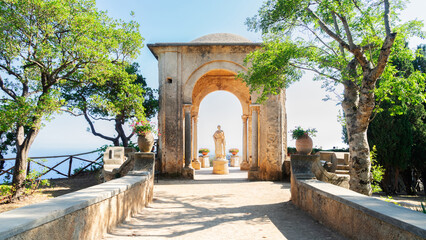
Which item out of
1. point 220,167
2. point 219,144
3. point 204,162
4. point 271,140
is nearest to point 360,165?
point 271,140

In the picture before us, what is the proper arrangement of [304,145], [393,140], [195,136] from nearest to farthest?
[304,145] < [393,140] < [195,136]

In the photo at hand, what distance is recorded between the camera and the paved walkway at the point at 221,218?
14.6 feet

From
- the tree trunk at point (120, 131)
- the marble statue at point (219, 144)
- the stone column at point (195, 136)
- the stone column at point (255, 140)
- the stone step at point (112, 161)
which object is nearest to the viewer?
the stone step at point (112, 161)

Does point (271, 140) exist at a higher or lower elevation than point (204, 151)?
higher

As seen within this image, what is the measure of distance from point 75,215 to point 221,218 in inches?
124

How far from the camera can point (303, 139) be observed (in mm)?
7207

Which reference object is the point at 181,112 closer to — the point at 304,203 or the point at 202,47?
the point at 202,47

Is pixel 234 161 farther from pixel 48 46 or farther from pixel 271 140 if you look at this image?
pixel 48 46

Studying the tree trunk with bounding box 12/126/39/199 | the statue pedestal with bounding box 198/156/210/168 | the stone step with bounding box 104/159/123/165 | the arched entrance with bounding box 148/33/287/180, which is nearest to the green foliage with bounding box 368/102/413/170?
the arched entrance with bounding box 148/33/287/180

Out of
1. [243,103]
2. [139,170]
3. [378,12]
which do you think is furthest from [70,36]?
[243,103]

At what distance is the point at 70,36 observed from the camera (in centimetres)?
943

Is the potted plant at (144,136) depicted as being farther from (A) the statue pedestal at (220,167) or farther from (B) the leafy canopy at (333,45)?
(A) the statue pedestal at (220,167)

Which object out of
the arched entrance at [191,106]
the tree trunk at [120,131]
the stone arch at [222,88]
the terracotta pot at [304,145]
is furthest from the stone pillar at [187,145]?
the terracotta pot at [304,145]

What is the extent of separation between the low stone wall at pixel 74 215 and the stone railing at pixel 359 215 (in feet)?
12.0
